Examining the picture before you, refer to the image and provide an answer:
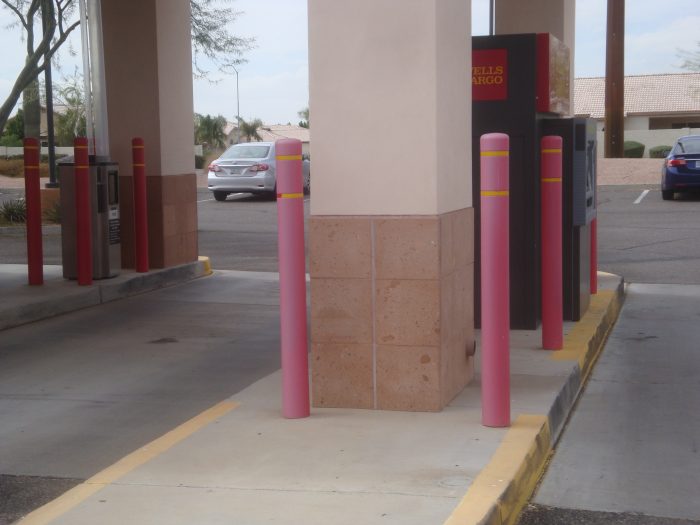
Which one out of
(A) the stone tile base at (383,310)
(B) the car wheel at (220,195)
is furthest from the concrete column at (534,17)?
(B) the car wheel at (220,195)

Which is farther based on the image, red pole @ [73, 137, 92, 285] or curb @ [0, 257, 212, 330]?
red pole @ [73, 137, 92, 285]

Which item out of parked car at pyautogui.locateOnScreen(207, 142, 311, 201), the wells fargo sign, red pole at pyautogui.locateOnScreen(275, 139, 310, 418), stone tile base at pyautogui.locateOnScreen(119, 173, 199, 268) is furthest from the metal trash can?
parked car at pyautogui.locateOnScreen(207, 142, 311, 201)

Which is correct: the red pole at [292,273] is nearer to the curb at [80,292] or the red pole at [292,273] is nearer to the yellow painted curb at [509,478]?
the yellow painted curb at [509,478]

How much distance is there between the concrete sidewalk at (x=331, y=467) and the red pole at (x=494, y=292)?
0.15 m

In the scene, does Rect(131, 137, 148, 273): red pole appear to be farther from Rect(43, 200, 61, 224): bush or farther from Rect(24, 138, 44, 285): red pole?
Rect(43, 200, 61, 224): bush

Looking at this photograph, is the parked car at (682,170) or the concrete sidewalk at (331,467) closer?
the concrete sidewalk at (331,467)

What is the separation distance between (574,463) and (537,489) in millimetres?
500

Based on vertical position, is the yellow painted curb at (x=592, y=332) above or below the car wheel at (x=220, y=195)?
below

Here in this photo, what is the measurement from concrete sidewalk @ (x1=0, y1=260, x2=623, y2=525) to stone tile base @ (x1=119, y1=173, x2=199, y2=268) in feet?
19.6

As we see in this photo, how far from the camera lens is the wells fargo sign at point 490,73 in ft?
27.2

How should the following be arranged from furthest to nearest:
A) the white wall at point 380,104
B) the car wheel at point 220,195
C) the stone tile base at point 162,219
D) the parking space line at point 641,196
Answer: the car wheel at point 220,195 → the parking space line at point 641,196 → the stone tile base at point 162,219 → the white wall at point 380,104

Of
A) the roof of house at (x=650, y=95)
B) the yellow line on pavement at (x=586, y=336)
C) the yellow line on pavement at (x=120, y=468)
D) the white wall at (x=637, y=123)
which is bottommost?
the yellow line on pavement at (x=120, y=468)

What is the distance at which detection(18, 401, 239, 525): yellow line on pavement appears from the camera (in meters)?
4.65

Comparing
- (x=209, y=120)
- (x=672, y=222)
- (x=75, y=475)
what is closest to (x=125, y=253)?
(x=75, y=475)
